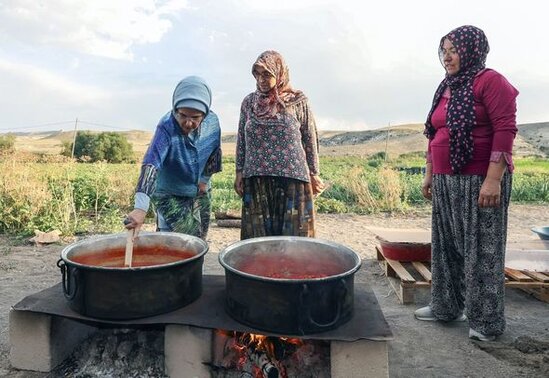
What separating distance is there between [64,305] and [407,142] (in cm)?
5438

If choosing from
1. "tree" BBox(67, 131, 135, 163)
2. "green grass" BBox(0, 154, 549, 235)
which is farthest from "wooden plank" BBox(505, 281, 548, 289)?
"tree" BBox(67, 131, 135, 163)

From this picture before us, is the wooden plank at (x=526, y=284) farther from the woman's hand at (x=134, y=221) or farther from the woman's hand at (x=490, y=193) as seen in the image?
the woman's hand at (x=134, y=221)

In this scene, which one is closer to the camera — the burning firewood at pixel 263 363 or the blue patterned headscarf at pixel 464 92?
the burning firewood at pixel 263 363

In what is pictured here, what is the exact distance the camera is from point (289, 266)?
8.51ft

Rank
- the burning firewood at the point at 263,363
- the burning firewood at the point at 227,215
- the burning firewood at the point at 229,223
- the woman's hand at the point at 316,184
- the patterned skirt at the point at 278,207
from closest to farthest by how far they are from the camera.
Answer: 1. the burning firewood at the point at 263,363
2. the patterned skirt at the point at 278,207
3. the woman's hand at the point at 316,184
4. the burning firewood at the point at 229,223
5. the burning firewood at the point at 227,215

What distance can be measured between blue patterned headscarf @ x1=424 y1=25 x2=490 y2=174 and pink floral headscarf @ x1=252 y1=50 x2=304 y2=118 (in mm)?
1160

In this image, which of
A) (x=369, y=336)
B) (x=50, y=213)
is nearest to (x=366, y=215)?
(x=50, y=213)

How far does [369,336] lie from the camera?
1.99 meters

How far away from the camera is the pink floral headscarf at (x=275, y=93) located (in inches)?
126

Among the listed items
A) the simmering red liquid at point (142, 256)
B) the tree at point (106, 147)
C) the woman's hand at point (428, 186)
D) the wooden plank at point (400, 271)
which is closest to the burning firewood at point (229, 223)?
the wooden plank at point (400, 271)

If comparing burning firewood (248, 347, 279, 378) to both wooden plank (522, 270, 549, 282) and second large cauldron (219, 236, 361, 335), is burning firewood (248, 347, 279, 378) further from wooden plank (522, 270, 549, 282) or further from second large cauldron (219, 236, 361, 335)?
wooden plank (522, 270, 549, 282)

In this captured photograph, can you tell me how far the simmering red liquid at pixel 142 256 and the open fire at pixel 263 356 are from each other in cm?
59

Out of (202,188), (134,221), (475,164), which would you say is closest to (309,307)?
(134,221)

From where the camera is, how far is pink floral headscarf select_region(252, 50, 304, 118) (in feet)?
10.5
